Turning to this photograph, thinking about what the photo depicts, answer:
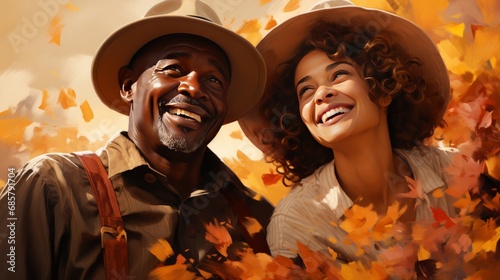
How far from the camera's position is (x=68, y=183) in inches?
80.7

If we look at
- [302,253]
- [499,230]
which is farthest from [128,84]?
[499,230]

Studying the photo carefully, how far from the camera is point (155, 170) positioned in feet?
7.17

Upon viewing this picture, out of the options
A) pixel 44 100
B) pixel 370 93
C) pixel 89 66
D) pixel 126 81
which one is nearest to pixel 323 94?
pixel 370 93

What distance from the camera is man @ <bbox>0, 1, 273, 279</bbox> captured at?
6.50 ft

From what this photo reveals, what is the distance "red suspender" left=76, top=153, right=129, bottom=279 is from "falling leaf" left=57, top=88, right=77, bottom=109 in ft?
0.87

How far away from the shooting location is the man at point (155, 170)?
1.98 metres

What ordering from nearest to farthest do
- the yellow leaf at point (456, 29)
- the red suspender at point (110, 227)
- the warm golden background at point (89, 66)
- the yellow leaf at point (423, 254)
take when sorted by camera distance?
1. the red suspender at point (110, 227)
2. the yellow leaf at point (423, 254)
3. the warm golden background at point (89, 66)
4. the yellow leaf at point (456, 29)

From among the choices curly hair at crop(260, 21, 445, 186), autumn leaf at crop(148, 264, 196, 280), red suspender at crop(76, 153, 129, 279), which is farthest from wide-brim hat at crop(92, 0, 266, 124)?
autumn leaf at crop(148, 264, 196, 280)

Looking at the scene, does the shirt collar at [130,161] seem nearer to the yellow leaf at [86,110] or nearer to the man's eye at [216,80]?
the yellow leaf at [86,110]

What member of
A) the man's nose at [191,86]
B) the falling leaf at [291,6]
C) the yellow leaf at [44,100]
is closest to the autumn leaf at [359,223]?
the man's nose at [191,86]

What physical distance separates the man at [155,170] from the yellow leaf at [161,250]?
2 centimetres

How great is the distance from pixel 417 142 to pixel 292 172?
0.45 meters

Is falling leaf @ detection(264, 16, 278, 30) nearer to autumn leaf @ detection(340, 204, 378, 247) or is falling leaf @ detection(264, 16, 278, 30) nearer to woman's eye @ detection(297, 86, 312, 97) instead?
woman's eye @ detection(297, 86, 312, 97)

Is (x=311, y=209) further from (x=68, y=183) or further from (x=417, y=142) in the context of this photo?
(x=68, y=183)
